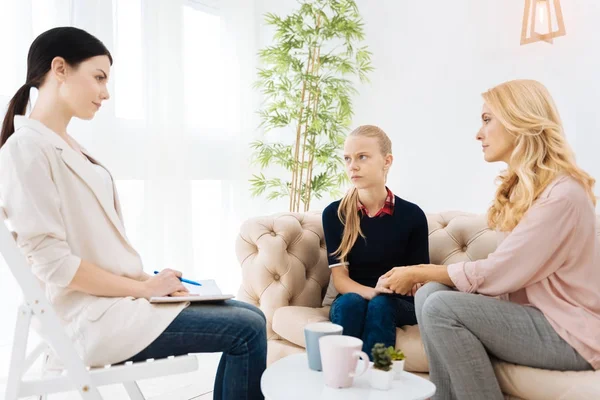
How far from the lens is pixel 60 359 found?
1111 mm

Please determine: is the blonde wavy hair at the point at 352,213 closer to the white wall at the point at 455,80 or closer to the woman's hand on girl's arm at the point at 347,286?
the woman's hand on girl's arm at the point at 347,286

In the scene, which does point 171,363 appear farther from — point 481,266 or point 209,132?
point 209,132

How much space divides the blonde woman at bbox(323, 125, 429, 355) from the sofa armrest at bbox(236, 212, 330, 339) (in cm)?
17

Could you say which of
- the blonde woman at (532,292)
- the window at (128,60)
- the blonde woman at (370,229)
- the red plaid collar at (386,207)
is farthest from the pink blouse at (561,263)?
the window at (128,60)

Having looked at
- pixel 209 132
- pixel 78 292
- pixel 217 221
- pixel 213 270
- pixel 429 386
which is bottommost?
pixel 213 270

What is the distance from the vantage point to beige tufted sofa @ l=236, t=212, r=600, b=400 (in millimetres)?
1994

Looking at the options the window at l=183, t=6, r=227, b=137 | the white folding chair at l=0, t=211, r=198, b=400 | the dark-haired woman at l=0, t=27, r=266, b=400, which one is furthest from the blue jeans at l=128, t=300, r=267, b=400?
the window at l=183, t=6, r=227, b=137

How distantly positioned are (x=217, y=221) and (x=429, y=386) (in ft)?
9.02

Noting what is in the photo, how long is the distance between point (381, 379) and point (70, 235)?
81cm

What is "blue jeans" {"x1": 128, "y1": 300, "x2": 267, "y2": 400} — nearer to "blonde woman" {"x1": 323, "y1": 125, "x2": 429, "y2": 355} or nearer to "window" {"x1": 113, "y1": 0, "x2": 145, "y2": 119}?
"blonde woman" {"x1": 323, "y1": 125, "x2": 429, "y2": 355}

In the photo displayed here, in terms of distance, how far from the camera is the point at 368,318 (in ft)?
5.62

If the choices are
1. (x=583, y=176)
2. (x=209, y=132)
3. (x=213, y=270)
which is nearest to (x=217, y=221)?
(x=213, y=270)

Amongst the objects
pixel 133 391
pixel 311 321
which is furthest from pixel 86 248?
→ pixel 311 321

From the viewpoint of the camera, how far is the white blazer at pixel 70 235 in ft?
3.75
